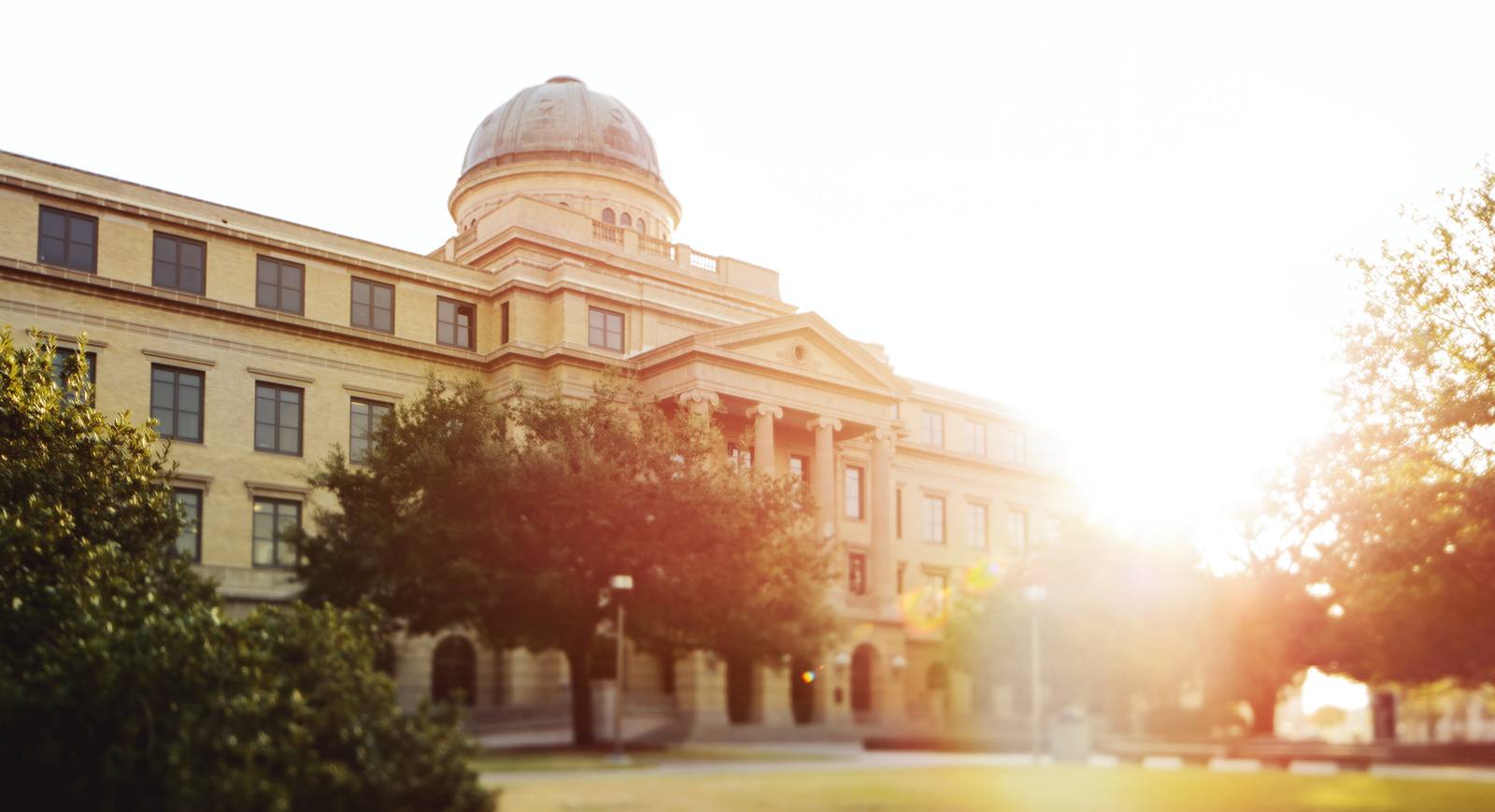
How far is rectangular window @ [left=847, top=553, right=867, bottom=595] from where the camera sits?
225 ft

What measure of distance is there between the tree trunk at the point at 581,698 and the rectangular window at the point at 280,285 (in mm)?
20994

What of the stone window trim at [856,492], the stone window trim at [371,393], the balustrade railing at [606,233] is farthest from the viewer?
the stone window trim at [856,492]

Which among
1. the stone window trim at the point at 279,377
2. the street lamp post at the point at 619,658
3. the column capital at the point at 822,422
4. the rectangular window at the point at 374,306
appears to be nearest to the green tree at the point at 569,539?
the street lamp post at the point at 619,658

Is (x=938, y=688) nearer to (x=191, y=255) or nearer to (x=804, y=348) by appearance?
(x=804, y=348)

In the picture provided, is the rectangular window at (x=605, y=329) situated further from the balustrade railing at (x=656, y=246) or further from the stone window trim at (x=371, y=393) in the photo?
the balustrade railing at (x=656, y=246)

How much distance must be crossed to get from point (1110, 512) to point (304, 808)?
1799 inches

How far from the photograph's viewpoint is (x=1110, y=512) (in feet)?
198

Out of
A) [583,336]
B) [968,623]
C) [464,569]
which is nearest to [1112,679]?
[968,623]

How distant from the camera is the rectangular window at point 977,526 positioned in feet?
265

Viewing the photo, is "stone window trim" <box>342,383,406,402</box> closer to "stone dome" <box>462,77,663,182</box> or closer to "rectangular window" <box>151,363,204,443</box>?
"rectangular window" <box>151,363,204,443</box>

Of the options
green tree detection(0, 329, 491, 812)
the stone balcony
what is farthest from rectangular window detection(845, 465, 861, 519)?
green tree detection(0, 329, 491, 812)

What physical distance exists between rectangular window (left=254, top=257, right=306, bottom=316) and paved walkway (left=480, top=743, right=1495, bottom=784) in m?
23.7

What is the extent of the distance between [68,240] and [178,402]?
6216 millimetres

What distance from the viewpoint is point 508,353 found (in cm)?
5688
